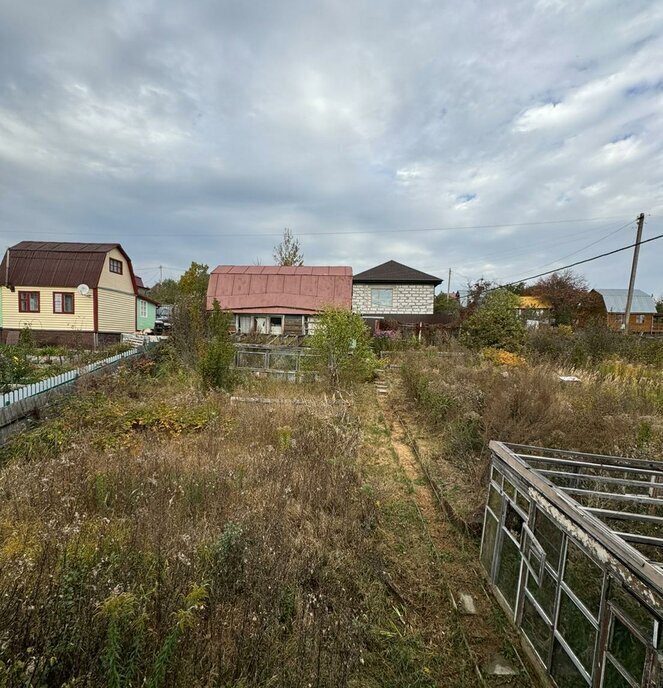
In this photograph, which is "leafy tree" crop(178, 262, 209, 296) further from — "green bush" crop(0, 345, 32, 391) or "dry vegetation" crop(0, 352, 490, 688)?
"dry vegetation" crop(0, 352, 490, 688)

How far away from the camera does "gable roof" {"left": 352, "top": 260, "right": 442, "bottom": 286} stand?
81.8ft

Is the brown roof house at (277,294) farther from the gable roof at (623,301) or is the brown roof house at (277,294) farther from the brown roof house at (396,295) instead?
the gable roof at (623,301)

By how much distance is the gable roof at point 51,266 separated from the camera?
72.9 feet

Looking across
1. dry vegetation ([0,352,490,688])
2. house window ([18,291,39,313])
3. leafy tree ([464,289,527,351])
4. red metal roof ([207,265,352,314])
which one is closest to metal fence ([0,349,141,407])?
dry vegetation ([0,352,490,688])

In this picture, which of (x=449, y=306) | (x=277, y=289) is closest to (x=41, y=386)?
(x=277, y=289)

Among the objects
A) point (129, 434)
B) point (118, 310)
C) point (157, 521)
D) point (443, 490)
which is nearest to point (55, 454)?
point (129, 434)

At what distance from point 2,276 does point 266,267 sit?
599 inches

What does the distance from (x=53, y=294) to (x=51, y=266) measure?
1685mm

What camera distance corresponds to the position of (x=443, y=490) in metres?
5.57

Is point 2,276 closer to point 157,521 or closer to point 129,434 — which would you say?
point 129,434

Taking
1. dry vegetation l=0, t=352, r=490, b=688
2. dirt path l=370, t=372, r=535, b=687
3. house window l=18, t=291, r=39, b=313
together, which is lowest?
dirt path l=370, t=372, r=535, b=687

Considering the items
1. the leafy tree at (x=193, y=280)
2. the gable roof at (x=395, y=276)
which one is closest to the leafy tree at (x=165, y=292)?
the leafy tree at (x=193, y=280)

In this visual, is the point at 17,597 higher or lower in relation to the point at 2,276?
lower

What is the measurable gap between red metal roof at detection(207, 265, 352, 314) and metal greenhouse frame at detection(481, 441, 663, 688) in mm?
18658
